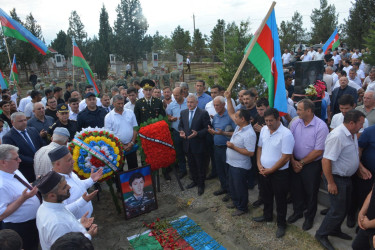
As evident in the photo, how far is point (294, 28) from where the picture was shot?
143ft

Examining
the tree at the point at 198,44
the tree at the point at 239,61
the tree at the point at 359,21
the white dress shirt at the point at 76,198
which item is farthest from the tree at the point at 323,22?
the white dress shirt at the point at 76,198

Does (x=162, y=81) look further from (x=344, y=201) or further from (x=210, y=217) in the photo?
(x=344, y=201)

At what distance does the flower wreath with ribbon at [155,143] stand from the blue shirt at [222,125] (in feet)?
3.35

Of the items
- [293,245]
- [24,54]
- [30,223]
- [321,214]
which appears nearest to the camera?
[30,223]

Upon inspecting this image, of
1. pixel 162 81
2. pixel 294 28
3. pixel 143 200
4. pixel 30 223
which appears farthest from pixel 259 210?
pixel 294 28

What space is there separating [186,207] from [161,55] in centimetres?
3256

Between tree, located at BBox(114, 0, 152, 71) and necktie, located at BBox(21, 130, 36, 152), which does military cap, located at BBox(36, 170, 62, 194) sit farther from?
tree, located at BBox(114, 0, 152, 71)

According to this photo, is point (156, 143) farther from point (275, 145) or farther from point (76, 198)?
point (275, 145)

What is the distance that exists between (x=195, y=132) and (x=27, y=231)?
335 cm

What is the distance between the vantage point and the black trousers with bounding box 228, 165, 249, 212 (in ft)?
16.0

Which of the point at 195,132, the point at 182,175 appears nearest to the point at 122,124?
the point at 195,132

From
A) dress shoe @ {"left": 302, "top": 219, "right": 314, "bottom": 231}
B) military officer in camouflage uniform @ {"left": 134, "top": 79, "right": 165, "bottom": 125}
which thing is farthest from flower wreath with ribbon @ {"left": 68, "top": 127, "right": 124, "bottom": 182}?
dress shoe @ {"left": 302, "top": 219, "right": 314, "bottom": 231}

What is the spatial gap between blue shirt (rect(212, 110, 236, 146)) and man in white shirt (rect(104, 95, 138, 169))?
179 centimetres

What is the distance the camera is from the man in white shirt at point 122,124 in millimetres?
5805
